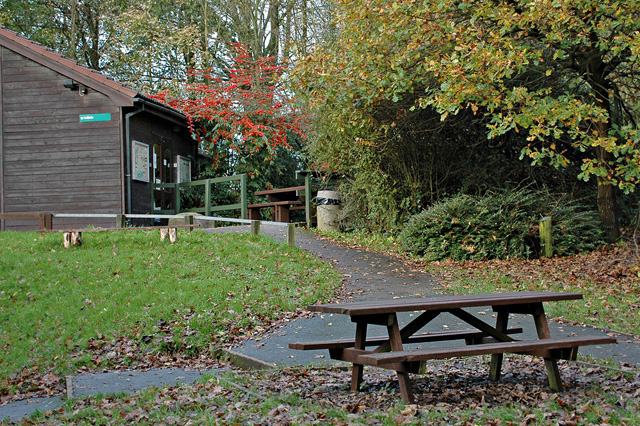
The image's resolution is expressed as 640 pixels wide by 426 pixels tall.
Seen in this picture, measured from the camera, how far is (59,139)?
19.2 m

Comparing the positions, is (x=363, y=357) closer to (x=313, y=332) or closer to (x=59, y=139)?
(x=313, y=332)

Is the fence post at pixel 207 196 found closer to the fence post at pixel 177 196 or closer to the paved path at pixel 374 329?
the fence post at pixel 177 196

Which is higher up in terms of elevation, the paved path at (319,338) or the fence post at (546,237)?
the fence post at (546,237)

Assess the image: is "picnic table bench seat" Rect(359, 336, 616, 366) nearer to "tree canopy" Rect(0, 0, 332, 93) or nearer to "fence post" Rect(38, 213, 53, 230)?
"fence post" Rect(38, 213, 53, 230)

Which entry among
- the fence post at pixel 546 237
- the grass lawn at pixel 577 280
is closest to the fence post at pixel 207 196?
the grass lawn at pixel 577 280

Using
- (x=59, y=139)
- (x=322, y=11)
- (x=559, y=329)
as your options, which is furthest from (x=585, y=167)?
(x=322, y=11)

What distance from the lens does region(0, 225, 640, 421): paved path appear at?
6.29 m

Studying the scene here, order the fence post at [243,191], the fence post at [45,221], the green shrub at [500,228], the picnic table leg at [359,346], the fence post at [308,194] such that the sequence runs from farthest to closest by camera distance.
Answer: the fence post at [308,194] → the fence post at [243,191] → the fence post at [45,221] → the green shrub at [500,228] → the picnic table leg at [359,346]

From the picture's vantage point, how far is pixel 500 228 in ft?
45.0

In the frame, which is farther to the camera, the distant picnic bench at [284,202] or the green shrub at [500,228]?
the distant picnic bench at [284,202]

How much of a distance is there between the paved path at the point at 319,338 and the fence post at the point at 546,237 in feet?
9.32

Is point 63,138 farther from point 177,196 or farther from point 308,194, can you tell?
point 308,194

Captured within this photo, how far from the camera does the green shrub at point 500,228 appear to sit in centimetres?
1367

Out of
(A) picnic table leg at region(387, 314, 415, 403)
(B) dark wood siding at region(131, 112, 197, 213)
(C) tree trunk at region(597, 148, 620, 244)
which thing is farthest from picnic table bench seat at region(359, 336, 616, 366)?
(B) dark wood siding at region(131, 112, 197, 213)
